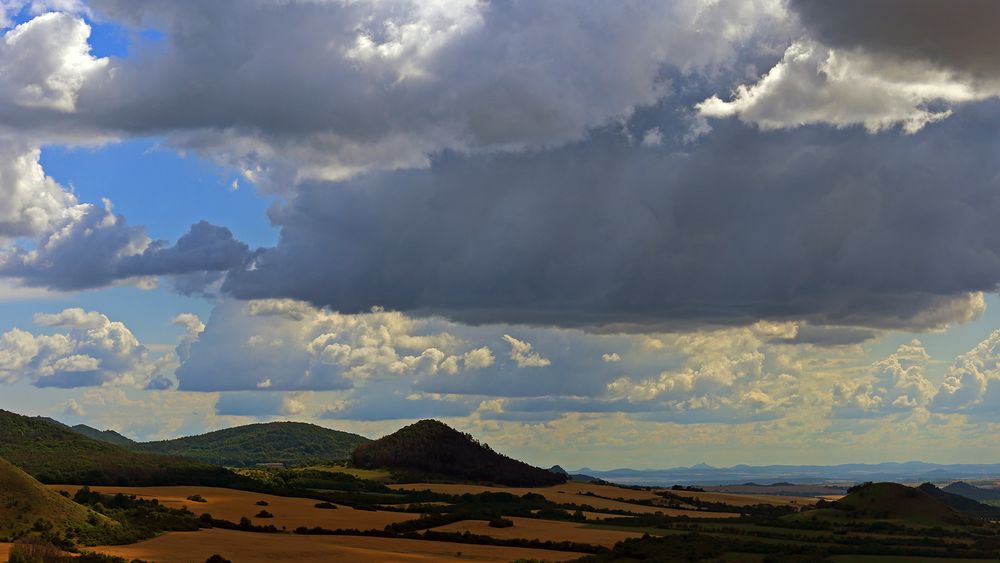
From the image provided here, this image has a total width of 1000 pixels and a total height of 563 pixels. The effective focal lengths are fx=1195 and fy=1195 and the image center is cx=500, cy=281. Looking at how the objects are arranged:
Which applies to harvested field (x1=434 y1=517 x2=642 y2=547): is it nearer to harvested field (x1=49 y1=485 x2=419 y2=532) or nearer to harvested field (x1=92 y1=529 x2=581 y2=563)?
harvested field (x1=49 y1=485 x2=419 y2=532)

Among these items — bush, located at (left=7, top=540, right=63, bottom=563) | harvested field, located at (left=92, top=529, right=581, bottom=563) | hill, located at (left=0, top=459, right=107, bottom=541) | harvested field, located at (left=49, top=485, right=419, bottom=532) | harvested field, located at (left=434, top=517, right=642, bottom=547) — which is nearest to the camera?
bush, located at (left=7, top=540, right=63, bottom=563)

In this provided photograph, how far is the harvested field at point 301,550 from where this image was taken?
391 feet

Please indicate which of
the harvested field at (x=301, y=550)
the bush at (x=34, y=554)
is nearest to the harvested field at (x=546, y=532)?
the harvested field at (x=301, y=550)

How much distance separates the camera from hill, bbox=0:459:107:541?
123 meters

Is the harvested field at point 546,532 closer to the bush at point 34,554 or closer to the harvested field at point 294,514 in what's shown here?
the harvested field at point 294,514

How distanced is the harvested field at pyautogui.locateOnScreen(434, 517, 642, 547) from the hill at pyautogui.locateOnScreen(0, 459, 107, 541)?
51406 millimetres

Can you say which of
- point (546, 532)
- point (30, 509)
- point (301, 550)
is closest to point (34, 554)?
point (30, 509)

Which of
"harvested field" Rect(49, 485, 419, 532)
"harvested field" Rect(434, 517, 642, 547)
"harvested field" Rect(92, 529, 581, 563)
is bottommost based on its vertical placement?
"harvested field" Rect(92, 529, 581, 563)

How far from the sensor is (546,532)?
16988 centimetres

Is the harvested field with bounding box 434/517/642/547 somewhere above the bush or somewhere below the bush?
above

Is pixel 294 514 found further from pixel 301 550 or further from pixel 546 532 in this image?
pixel 301 550

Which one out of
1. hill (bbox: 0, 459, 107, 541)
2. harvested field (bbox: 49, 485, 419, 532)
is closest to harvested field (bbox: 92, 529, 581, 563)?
hill (bbox: 0, 459, 107, 541)

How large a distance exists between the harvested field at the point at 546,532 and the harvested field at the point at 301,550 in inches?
594

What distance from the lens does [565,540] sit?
15650cm
